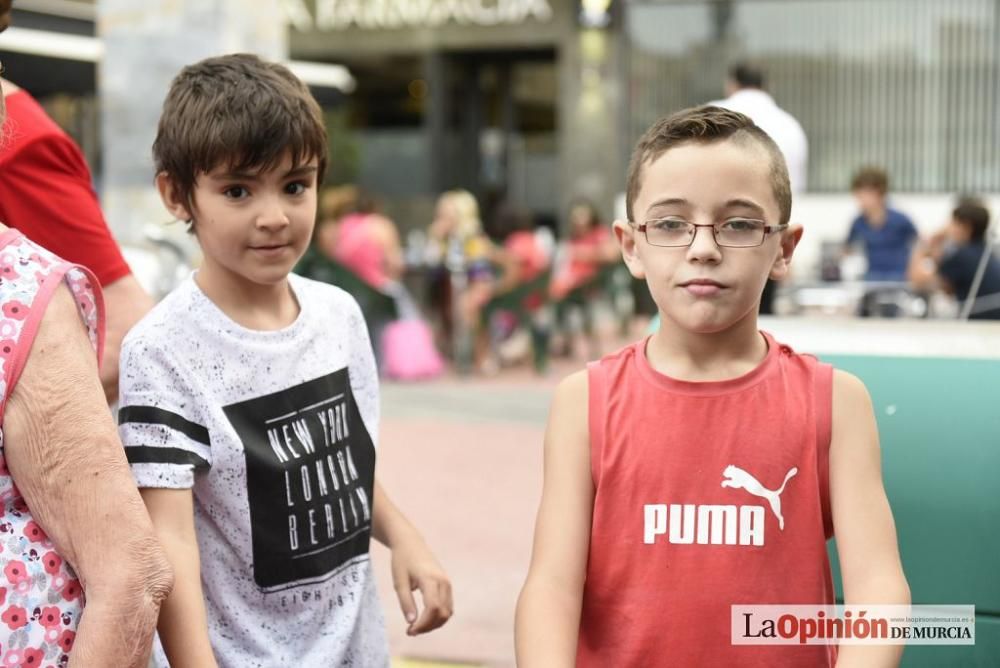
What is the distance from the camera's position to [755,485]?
5.39 ft

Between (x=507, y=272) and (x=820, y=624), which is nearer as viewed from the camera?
(x=820, y=624)

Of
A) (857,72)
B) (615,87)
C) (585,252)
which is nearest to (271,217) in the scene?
(585,252)

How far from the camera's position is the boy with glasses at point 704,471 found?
1.62 metres

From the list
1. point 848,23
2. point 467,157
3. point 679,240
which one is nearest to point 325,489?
point 679,240

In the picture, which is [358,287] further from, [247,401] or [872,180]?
[247,401]

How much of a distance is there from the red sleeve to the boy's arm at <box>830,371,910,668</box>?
1.22 m

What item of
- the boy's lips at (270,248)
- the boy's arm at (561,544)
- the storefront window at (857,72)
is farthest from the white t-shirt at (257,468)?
the storefront window at (857,72)

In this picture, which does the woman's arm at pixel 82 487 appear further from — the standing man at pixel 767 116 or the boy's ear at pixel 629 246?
the standing man at pixel 767 116

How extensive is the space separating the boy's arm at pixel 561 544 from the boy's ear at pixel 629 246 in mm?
165

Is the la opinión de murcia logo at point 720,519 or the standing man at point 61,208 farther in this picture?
the standing man at point 61,208

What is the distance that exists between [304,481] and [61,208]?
63cm

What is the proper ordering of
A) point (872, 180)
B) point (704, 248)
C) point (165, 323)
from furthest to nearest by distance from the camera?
point (872, 180), point (165, 323), point (704, 248)

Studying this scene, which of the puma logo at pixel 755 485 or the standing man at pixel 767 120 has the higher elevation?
the standing man at pixel 767 120

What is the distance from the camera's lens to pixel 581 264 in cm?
1263
